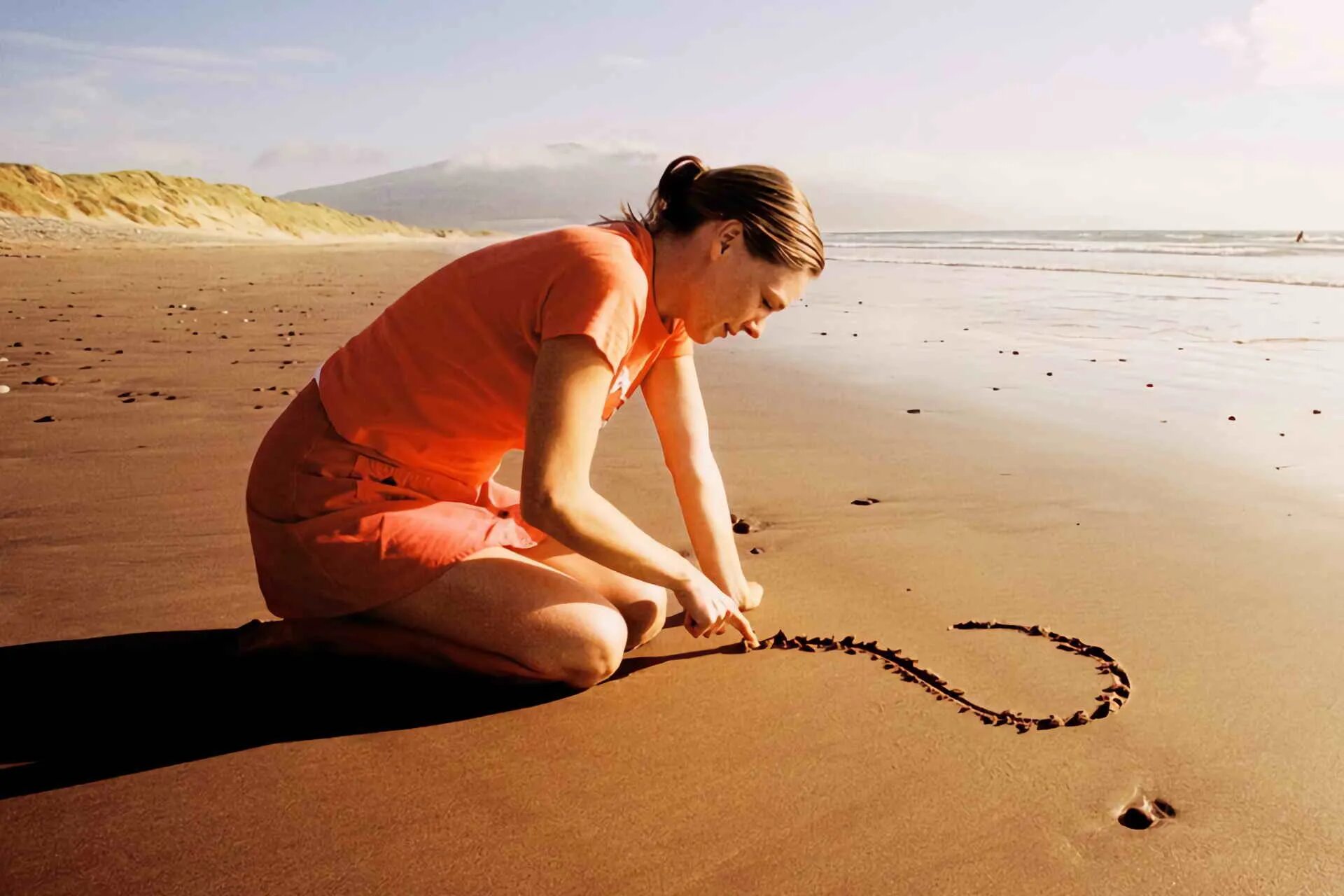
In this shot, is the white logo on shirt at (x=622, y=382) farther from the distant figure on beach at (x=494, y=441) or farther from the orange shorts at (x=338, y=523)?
the orange shorts at (x=338, y=523)

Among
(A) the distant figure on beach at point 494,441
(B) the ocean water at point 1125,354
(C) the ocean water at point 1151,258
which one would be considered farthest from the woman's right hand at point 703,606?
(C) the ocean water at point 1151,258

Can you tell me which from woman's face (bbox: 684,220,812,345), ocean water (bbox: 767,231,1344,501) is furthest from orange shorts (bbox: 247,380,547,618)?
ocean water (bbox: 767,231,1344,501)

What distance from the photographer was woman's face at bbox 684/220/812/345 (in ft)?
7.31

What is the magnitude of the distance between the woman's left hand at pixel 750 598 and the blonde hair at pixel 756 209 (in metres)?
1.03

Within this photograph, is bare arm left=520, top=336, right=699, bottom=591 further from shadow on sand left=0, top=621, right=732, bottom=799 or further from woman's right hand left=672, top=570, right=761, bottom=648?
shadow on sand left=0, top=621, right=732, bottom=799

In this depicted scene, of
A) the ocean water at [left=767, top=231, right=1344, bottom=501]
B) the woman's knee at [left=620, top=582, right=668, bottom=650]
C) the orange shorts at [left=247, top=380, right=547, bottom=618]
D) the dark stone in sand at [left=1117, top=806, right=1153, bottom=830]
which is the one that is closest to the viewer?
the dark stone in sand at [left=1117, top=806, right=1153, bottom=830]

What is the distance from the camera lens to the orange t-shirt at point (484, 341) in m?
2.14

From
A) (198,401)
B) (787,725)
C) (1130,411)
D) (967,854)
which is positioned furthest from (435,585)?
(1130,411)

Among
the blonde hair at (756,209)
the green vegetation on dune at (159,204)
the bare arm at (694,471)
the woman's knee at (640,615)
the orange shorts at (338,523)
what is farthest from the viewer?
the green vegetation on dune at (159,204)

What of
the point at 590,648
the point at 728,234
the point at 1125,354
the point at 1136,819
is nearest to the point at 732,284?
the point at 728,234

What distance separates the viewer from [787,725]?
233 centimetres

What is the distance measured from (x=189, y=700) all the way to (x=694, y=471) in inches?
55.2

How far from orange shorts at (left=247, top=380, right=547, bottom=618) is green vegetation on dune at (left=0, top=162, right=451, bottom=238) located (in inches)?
1425

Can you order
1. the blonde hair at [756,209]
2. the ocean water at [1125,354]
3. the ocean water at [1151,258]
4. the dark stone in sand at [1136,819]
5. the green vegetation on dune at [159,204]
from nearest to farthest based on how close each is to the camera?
the dark stone in sand at [1136,819], the blonde hair at [756,209], the ocean water at [1125,354], the ocean water at [1151,258], the green vegetation on dune at [159,204]
